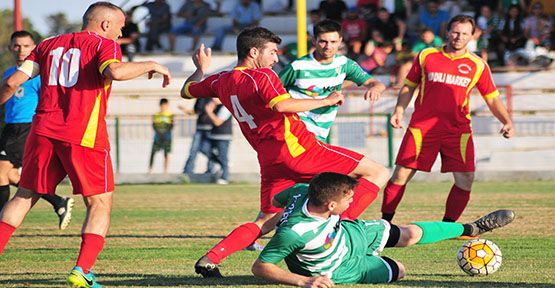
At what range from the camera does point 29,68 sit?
7926 mm

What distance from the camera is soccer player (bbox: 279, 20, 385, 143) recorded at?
34.8 feet

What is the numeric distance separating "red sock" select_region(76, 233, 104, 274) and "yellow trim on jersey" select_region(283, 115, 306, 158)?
5.48 feet

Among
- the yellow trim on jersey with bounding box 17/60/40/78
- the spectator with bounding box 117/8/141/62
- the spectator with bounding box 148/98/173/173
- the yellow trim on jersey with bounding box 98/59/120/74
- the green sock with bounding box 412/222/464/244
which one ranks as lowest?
the spectator with bounding box 148/98/173/173

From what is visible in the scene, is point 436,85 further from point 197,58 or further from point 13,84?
point 13,84

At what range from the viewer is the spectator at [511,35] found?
2688 cm

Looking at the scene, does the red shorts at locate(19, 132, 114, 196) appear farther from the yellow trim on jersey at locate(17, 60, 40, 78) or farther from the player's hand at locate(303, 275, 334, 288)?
the player's hand at locate(303, 275, 334, 288)

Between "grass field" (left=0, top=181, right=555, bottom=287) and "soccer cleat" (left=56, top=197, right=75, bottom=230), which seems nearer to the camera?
"grass field" (left=0, top=181, right=555, bottom=287)

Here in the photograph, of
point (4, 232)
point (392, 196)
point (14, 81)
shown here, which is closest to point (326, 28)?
point (392, 196)

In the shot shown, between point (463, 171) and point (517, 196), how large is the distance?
5824 millimetres

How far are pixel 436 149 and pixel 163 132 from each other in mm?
13707

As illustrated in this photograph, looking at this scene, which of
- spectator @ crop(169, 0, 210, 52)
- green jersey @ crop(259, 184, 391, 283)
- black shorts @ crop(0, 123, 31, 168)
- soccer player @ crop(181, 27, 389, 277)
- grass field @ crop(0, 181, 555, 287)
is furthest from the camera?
spectator @ crop(169, 0, 210, 52)

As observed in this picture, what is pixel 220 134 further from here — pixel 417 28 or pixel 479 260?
pixel 479 260

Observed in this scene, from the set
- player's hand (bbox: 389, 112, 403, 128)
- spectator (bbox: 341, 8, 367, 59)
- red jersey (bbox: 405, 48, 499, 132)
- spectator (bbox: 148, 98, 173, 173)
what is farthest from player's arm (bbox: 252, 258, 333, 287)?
spectator (bbox: 341, 8, 367, 59)

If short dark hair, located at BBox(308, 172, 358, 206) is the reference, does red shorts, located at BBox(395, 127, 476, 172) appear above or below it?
below
